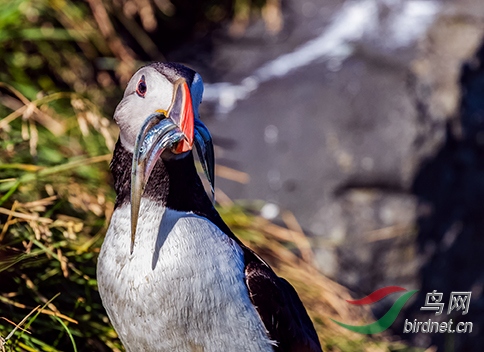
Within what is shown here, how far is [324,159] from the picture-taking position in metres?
3.78

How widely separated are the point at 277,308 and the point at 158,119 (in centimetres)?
66

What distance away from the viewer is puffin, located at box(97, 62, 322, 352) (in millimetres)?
1829

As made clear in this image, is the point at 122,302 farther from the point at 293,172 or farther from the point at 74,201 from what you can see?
the point at 293,172

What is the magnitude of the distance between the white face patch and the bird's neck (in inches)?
2.6

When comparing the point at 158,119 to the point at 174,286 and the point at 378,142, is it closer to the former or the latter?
the point at 174,286

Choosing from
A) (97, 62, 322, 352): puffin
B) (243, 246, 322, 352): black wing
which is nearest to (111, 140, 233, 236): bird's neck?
(97, 62, 322, 352): puffin

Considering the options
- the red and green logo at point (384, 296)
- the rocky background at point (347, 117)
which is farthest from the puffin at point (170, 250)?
the red and green logo at point (384, 296)

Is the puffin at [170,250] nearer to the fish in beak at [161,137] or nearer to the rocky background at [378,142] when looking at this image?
the fish in beak at [161,137]

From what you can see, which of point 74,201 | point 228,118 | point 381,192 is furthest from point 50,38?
point 381,192

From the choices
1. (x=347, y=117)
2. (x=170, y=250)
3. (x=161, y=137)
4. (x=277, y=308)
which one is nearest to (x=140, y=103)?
(x=161, y=137)

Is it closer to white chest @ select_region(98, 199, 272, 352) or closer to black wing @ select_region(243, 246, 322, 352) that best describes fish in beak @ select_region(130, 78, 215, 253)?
white chest @ select_region(98, 199, 272, 352)

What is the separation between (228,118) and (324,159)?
1.96ft

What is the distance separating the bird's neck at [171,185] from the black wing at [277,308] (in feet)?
0.50

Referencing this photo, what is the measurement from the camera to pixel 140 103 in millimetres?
1905
